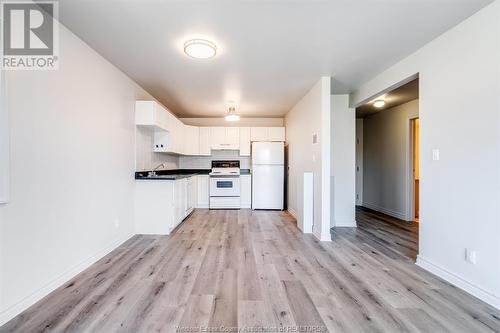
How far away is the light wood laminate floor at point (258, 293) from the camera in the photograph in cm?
155

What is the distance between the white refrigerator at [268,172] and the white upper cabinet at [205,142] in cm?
123

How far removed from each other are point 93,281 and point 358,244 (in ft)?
10.5

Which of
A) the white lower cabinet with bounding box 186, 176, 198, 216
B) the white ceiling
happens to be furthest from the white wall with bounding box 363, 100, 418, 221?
the white lower cabinet with bounding box 186, 176, 198, 216

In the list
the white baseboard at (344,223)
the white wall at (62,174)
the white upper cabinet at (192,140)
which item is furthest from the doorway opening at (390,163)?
the white wall at (62,174)

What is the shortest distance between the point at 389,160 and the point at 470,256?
11.6 ft

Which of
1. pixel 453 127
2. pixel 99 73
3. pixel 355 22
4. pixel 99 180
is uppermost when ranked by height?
pixel 355 22

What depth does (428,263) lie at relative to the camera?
7.82 ft

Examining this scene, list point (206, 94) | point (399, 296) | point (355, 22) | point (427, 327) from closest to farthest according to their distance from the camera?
point (427, 327), point (399, 296), point (355, 22), point (206, 94)

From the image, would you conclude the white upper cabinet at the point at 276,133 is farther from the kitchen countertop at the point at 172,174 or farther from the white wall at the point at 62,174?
the white wall at the point at 62,174

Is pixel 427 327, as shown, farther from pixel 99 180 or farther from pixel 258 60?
pixel 99 180

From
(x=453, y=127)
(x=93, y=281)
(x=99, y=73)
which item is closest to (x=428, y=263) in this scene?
(x=453, y=127)

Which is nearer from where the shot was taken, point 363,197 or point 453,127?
point 453,127

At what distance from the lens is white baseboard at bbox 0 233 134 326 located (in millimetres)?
1576

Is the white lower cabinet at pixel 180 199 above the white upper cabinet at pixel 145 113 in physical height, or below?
below
